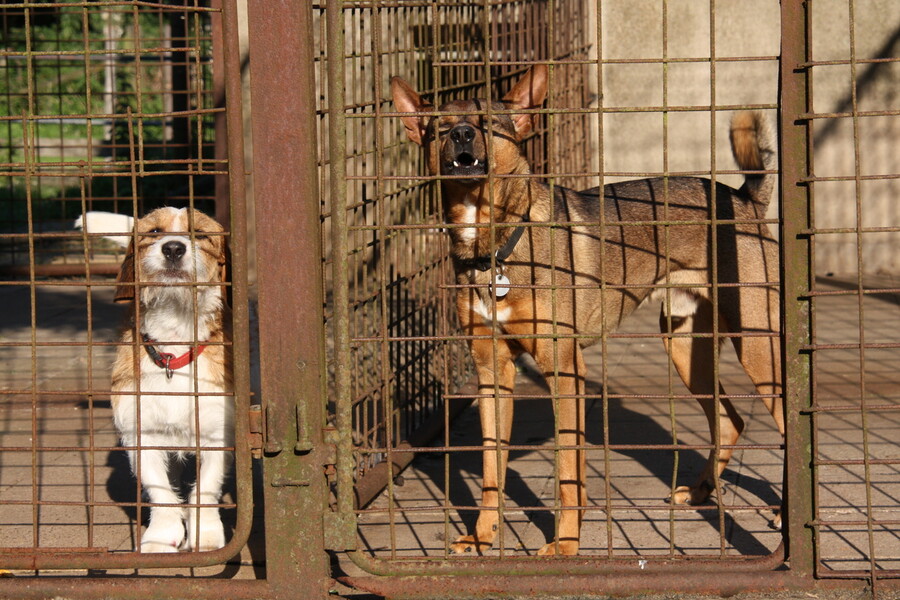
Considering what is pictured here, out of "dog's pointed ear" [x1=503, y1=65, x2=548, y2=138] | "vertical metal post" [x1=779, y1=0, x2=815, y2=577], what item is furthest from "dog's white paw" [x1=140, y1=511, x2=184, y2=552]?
"vertical metal post" [x1=779, y1=0, x2=815, y2=577]

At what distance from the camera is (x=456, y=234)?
4473mm

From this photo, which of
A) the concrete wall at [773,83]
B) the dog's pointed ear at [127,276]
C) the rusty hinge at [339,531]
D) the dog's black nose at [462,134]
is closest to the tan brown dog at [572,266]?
the dog's black nose at [462,134]

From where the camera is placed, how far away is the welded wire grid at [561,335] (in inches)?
141

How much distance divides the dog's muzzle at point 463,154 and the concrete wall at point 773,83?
5.09 meters

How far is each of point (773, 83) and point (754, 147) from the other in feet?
15.1

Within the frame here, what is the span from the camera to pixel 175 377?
4309 millimetres

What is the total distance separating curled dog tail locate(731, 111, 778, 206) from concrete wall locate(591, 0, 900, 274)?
4.14m

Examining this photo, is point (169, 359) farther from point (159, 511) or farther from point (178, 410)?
point (159, 511)

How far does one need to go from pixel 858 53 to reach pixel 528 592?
7.28 meters

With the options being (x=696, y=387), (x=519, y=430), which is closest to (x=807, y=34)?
(x=696, y=387)

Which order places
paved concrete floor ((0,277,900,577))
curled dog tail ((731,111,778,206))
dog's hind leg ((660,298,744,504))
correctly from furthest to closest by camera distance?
dog's hind leg ((660,298,744,504)) → curled dog tail ((731,111,778,206)) → paved concrete floor ((0,277,900,577))

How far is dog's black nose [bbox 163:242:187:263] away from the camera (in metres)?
4.16

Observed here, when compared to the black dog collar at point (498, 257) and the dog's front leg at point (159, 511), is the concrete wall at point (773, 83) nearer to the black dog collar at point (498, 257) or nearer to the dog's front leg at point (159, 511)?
the black dog collar at point (498, 257)

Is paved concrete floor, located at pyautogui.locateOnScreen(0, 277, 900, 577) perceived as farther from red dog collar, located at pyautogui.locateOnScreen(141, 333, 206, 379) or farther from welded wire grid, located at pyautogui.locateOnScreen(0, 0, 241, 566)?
red dog collar, located at pyautogui.locateOnScreen(141, 333, 206, 379)
